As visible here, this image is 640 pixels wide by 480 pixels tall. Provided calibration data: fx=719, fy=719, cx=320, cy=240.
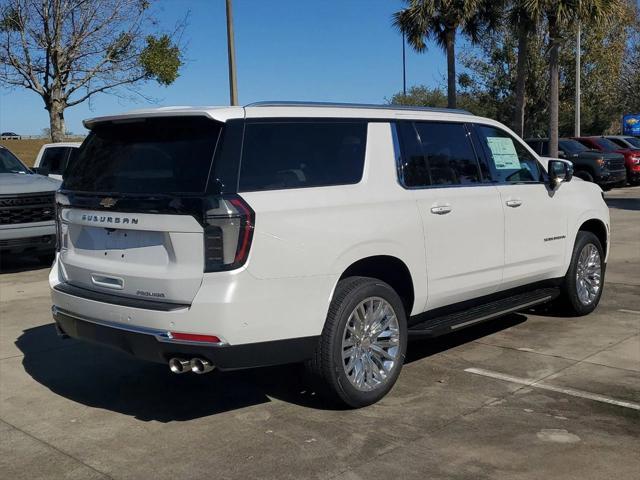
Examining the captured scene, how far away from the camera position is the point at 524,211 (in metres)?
5.98

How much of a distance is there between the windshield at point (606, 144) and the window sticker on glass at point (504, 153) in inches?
781

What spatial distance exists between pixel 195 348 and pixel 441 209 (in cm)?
212

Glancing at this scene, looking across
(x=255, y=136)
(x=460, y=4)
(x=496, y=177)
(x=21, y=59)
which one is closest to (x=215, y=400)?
(x=255, y=136)

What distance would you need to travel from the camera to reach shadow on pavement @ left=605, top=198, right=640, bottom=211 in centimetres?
1836

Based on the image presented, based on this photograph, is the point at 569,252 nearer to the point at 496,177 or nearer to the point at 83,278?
the point at 496,177

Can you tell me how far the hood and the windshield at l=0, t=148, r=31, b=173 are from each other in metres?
0.38

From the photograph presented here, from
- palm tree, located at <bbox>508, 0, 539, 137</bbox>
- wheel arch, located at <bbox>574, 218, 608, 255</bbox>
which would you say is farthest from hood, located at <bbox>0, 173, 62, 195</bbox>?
palm tree, located at <bbox>508, 0, 539, 137</bbox>

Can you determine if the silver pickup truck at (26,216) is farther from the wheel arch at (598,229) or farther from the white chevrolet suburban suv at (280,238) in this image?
the wheel arch at (598,229)

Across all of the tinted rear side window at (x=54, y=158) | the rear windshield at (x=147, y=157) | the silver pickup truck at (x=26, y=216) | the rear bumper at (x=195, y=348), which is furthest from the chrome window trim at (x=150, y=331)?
the tinted rear side window at (x=54, y=158)

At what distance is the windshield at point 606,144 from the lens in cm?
2439

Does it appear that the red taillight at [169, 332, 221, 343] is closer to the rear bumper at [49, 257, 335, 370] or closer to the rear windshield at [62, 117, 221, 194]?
the rear bumper at [49, 257, 335, 370]

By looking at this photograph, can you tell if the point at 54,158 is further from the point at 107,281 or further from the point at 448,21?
the point at 448,21

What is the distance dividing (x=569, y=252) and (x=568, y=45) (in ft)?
110

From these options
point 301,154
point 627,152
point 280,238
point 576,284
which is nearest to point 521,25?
point 627,152
